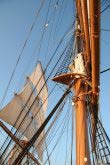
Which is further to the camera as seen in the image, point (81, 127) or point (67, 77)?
point (67, 77)

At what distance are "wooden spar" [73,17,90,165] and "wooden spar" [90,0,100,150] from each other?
0.46 m

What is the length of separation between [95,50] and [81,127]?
6.91 ft

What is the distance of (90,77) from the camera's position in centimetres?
1025

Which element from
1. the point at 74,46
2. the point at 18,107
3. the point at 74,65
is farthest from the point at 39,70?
the point at 74,65

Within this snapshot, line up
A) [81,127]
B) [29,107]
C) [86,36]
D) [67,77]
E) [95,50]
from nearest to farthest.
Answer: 1. [95,50]
2. [81,127]
3. [86,36]
4. [67,77]
5. [29,107]

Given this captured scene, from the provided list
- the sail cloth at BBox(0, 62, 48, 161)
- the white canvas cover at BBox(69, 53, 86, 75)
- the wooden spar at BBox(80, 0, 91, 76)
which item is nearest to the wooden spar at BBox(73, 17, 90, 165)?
the white canvas cover at BBox(69, 53, 86, 75)

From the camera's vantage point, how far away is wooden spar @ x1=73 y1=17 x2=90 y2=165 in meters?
7.86

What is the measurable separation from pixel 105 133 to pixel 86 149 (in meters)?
3.09

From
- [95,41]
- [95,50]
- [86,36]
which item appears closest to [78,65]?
[86,36]

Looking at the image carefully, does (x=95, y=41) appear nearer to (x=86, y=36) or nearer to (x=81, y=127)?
(x=86, y=36)

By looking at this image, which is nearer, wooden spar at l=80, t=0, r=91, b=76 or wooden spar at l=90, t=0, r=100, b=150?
wooden spar at l=90, t=0, r=100, b=150

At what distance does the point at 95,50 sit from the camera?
8336mm

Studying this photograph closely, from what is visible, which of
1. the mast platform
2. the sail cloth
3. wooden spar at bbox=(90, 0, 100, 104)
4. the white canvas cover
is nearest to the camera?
wooden spar at bbox=(90, 0, 100, 104)

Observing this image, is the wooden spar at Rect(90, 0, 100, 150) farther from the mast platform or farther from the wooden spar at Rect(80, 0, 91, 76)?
the wooden spar at Rect(80, 0, 91, 76)
